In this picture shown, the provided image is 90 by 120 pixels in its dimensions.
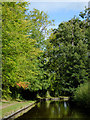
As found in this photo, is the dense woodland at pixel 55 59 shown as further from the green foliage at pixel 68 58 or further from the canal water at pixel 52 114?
the canal water at pixel 52 114

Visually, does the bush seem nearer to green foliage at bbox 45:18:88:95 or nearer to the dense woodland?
the dense woodland

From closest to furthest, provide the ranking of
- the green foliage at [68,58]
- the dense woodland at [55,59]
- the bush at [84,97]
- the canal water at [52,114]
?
1. the canal water at [52,114]
2. the bush at [84,97]
3. the dense woodland at [55,59]
4. the green foliage at [68,58]

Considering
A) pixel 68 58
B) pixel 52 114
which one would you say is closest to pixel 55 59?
pixel 68 58

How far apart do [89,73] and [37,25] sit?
15496mm

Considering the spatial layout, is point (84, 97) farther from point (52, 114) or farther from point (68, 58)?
point (68, 58)

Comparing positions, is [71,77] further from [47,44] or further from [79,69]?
[47,44]

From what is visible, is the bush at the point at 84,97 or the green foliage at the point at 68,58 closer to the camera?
the bush at the point at 84,97

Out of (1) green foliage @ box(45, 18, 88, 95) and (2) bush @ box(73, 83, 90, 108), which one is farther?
(1) green foliage @ box(45, 18, 88, 95)

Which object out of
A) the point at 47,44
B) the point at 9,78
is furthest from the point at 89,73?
the point at 9,78

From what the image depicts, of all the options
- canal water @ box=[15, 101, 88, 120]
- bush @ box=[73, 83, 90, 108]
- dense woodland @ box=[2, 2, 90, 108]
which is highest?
dense woodland @ box=[2, 2, 90, 108]

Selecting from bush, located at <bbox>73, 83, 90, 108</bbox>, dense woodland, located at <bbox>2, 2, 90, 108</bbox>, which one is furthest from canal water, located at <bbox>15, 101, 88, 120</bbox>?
dense woodland, located at <bbox>2, 2, 90, 108</bbox>

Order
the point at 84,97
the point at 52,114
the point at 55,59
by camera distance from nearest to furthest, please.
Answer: the point at 52,114 → the point at 84,97 → the point at 55,59

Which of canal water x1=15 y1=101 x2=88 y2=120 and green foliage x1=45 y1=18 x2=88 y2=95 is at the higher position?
green foliage x1=45 y1=18 x2=88 y2=95

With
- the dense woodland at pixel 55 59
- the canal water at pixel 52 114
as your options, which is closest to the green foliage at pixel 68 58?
the dense woodland at pixel 55 59
